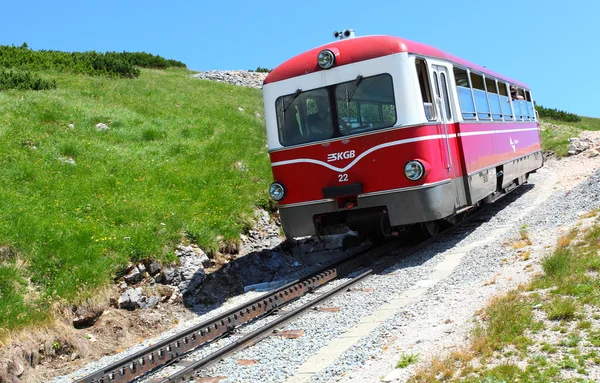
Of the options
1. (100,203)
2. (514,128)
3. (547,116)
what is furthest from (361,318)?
(547,116)

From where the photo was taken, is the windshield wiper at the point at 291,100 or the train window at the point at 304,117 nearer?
the train window at the point at 304,117

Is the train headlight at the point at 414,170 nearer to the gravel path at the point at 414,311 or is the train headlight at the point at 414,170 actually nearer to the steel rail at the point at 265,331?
the gravel path at the point at 414,311

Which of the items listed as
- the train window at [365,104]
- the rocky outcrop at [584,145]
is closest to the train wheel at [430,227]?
the train window at [365,104]

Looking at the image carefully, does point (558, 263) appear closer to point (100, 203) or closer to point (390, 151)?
point (390, 151)

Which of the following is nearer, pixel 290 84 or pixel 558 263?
pixel 558 263

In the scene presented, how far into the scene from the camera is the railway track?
6387 millimetres

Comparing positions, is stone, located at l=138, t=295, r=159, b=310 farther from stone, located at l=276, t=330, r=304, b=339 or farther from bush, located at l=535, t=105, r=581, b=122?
bush, located at l=535, t=105, r=581, b=122

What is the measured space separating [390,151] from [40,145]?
30.3ft

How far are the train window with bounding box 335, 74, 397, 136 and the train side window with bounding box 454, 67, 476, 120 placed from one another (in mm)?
2338

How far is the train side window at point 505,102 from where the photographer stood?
596 inches

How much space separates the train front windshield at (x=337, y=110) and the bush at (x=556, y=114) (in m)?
40.6

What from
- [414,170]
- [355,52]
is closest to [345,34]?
[355,52]

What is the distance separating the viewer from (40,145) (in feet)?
48.4

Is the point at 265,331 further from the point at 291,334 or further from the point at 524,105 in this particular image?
the point at 524,105
